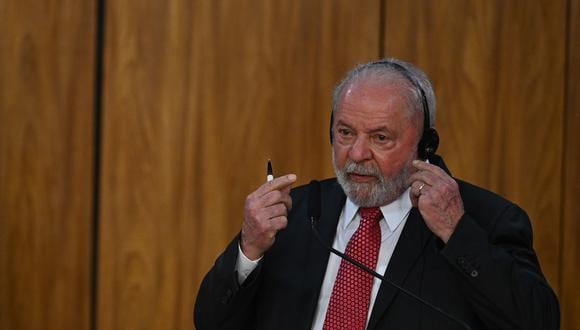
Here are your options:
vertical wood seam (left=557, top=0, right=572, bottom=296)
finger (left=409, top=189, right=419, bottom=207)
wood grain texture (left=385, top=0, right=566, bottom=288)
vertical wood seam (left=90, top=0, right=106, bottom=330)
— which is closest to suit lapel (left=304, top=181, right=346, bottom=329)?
finger (left=409, top=189, right=419, bottom=207)

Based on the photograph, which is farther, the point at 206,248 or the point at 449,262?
the point at 206,248

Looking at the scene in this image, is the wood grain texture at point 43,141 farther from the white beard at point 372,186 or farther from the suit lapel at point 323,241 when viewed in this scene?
the white beard at point 372,186

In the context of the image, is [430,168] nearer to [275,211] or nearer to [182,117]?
[275,211]

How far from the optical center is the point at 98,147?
327cm

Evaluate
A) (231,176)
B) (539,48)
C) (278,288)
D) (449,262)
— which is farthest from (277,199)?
(539,48)

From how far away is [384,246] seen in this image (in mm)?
2234

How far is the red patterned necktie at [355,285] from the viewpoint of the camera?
213 cm

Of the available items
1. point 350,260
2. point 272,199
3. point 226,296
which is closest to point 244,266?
point 226,296

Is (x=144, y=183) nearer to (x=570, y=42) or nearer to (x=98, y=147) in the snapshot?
(x=98, y=147)

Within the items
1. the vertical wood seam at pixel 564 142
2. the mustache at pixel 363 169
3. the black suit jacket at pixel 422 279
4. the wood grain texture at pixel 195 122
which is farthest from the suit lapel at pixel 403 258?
the vertical wood seam at pixel 564 142

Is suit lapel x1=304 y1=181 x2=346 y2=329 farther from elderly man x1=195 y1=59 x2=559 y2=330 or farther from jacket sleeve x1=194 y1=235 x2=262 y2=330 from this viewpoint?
jacket sleeve x1=194 y1=235 x2=262 y2=330

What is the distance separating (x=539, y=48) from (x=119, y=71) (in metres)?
1.54

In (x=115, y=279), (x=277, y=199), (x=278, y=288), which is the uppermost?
(x=277, y=199)

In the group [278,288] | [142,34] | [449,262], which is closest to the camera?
[449,262]
